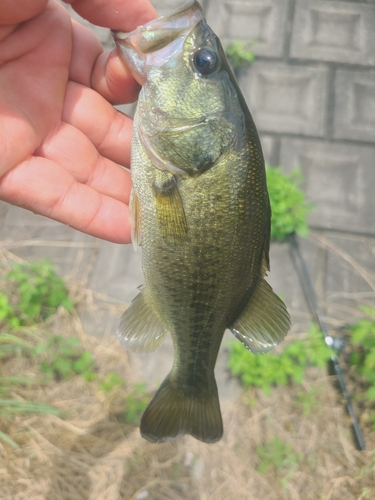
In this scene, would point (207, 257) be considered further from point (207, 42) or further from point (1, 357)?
point (1, 357)

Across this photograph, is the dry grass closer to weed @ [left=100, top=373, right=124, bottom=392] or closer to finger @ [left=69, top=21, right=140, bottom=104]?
weed @ [left=100, top=373, right=124, bottom=392]

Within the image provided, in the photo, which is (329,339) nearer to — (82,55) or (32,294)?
(32,294)

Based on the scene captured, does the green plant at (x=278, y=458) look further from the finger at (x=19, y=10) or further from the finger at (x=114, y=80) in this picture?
the finger at (x=19, y=10)

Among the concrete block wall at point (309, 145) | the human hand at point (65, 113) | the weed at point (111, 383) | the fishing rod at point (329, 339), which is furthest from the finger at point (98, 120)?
the fishing rod at point (329, 339)

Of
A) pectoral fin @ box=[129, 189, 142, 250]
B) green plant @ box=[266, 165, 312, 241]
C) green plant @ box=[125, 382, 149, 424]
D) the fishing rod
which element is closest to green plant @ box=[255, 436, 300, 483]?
the fishing rod

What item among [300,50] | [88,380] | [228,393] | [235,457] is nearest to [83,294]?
[88,380]

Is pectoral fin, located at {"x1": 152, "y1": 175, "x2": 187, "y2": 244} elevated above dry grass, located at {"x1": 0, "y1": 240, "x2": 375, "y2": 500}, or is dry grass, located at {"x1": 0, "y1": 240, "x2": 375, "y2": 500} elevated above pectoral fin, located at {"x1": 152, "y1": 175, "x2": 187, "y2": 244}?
pectoral fin, located at {"x1": 152, "y1": 175, "x2": 187, "y2": 244}
